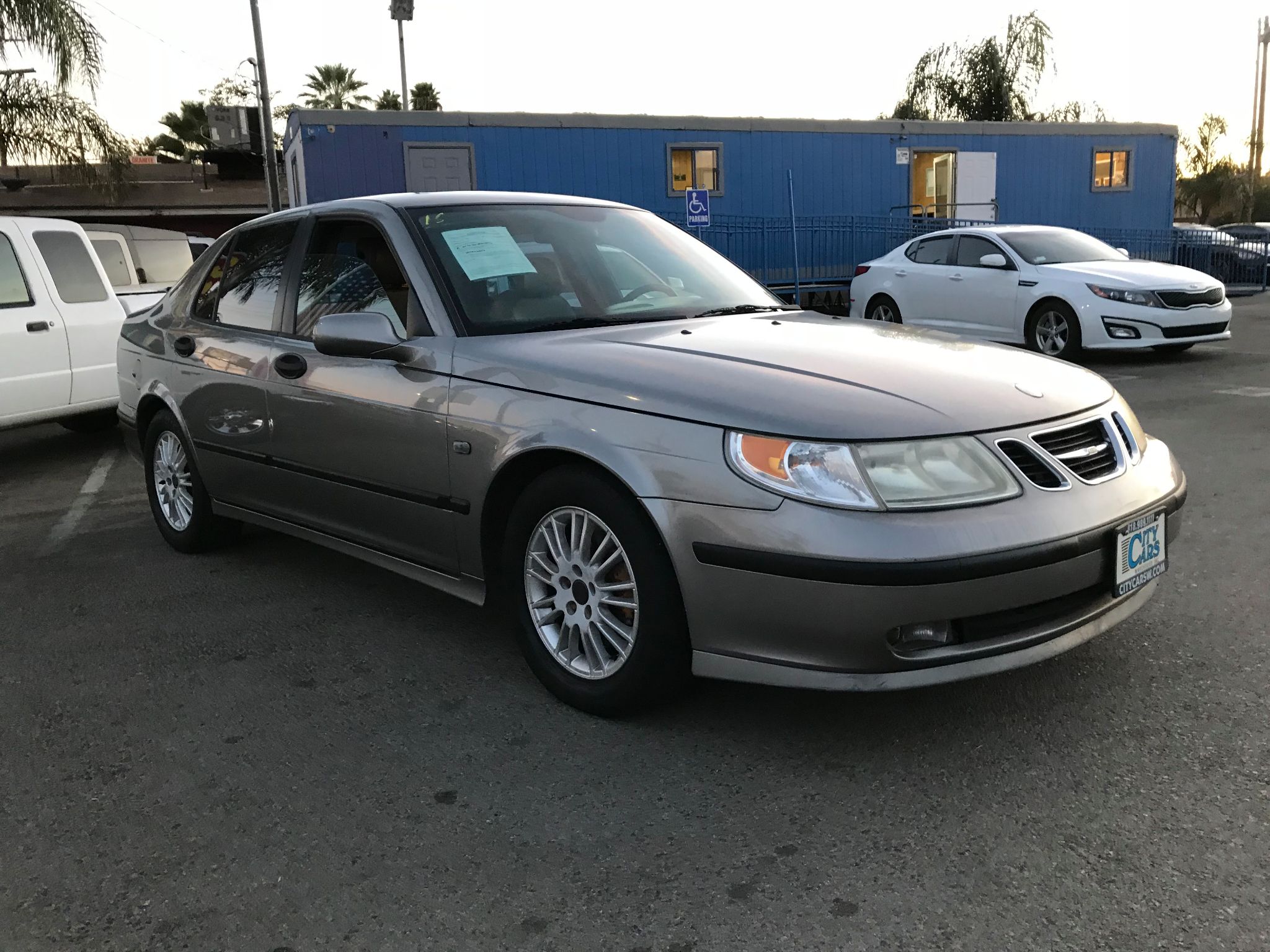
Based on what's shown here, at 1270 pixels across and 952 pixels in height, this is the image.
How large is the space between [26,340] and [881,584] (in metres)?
6.66

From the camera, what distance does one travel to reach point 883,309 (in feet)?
43.6

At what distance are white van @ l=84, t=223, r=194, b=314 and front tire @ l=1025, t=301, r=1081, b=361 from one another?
26.7 feet

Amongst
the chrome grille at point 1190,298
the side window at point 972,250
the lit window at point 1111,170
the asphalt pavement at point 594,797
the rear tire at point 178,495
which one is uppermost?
the lit window at point 1111,170

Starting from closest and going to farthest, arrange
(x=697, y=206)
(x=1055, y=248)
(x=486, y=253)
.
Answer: (x=486, y=253) → (x=1055, y=248) → (x=697, y=206)

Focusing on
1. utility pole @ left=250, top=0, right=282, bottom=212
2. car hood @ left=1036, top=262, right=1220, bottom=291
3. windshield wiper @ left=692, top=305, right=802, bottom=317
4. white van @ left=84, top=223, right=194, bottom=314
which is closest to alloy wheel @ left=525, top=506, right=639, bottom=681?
windshield wiper @ left=692, top=305, right=802, bottom=317

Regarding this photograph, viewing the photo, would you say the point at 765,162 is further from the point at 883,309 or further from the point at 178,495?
the point at 178,495

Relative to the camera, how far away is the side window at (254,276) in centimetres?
446

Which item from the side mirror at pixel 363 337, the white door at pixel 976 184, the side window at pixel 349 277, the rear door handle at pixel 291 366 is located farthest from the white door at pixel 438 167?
the side mirror at pixel 363 337

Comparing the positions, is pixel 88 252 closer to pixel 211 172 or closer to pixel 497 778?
pixel 497 778

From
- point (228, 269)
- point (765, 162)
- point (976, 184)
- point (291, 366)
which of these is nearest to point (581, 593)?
point (291, 366)

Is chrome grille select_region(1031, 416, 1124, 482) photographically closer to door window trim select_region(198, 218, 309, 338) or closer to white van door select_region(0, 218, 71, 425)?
door window trim select_region(198, 218, 309, 338)

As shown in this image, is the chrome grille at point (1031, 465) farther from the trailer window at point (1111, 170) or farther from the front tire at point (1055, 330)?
the trailer window at point (1111, 170)

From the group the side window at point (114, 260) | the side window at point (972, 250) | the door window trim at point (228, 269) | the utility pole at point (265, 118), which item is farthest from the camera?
the utility pole at point (265, 118)

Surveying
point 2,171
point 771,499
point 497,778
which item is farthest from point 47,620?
point 2,171
